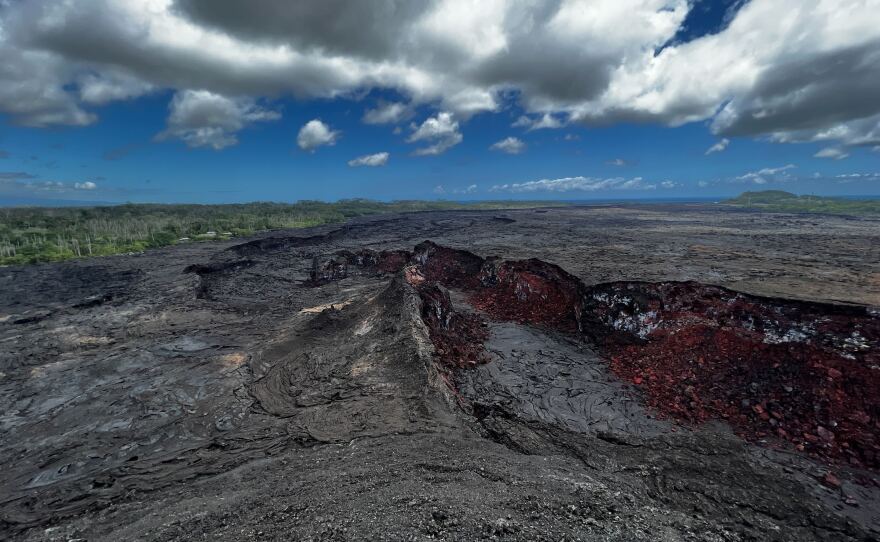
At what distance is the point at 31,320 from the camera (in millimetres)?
18672

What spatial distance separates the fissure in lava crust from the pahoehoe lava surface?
0.20ft

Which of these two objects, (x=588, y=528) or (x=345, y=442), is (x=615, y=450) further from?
(x=345, y=442)

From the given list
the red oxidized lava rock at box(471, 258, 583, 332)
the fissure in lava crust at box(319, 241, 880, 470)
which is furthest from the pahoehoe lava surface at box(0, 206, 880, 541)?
the red oxidized lava rock at box(471, 258, 583, 332)

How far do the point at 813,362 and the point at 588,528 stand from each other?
10375mm

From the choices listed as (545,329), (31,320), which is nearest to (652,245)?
(545,329)

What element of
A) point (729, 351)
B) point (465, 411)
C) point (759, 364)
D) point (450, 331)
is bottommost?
point (465, 411)

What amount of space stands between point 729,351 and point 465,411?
953 cm

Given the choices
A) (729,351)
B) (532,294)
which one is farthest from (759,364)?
(532,294)

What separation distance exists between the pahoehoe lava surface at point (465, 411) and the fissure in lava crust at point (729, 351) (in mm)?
62

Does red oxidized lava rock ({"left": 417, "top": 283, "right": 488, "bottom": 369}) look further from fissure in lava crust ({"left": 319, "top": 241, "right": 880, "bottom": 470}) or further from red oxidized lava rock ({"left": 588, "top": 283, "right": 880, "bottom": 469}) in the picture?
red oxidized lava rock ({"left": 588, "top": 283, "right": 880, "bottom": 469})

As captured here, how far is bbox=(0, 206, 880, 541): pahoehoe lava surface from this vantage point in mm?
6629

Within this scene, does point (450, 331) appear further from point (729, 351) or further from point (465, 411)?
point (729, 351)

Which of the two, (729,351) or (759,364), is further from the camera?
(729,351)

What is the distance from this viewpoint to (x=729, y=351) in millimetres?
12773
